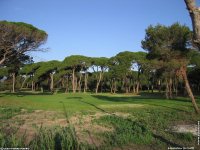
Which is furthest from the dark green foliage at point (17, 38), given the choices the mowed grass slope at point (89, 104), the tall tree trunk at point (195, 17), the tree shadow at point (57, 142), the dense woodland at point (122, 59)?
the tall tree trunk at point (195, 17)

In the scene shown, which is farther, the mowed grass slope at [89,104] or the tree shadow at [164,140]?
the mowed grass slope at [89,104]

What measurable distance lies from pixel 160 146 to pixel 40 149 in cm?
407

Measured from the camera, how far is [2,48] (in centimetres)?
4188

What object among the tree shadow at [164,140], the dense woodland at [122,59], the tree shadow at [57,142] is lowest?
the tree shadow at [164,140]

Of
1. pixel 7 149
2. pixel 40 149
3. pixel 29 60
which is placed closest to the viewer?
pixel 7 149

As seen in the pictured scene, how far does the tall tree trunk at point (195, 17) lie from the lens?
230 inches

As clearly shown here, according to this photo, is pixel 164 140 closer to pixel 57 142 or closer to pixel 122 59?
pixel 57 142

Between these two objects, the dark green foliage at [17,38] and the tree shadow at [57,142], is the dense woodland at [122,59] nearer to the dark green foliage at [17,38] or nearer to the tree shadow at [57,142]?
the dark green foliage at [17,38]

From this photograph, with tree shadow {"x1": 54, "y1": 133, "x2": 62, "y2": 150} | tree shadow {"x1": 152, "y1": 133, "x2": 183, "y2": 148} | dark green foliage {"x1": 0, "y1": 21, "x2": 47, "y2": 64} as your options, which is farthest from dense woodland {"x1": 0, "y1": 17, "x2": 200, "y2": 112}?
tree shadow {"x1": 54, "y1": 133, "x2": 62, "y2": 150}

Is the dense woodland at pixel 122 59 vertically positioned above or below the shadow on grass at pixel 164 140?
above

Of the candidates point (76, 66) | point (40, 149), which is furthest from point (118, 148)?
point (76, 66)

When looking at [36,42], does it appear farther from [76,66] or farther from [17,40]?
[76,66]

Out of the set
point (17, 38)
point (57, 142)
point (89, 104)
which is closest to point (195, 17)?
point (57, 142)

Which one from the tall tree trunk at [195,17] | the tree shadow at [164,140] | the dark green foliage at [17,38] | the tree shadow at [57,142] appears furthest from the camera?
the dark green foliage at [17,38]
